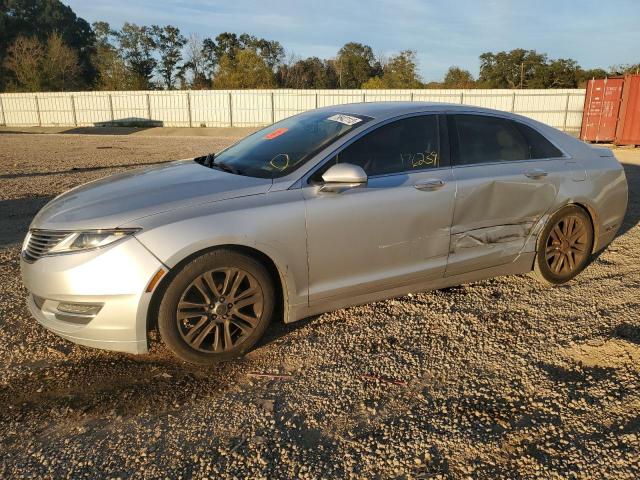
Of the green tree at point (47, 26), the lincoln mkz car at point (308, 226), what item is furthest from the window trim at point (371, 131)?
the green tree at point (47, 26)

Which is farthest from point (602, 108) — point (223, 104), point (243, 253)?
point (223, 104)

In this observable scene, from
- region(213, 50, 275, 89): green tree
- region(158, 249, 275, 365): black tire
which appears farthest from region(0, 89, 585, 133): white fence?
region(158, 249, 275, 365): black tire

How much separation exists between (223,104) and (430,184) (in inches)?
1223

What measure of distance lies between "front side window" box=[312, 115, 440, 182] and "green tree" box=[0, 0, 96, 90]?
63.5 metres

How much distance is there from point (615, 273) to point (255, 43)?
7454 cm

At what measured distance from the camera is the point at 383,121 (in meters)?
3.64

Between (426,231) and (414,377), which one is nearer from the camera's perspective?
(414,377)

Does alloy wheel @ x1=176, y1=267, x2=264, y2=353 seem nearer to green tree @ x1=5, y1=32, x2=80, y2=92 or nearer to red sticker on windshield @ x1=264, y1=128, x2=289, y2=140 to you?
red sticker on windshield @ x1=264, y1=128, x2=289, y2=140

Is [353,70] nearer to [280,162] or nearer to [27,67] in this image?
[27,67]

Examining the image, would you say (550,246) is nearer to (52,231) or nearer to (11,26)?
(52,231)

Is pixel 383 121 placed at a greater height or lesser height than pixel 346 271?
greater

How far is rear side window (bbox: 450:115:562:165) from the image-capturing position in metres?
3.91

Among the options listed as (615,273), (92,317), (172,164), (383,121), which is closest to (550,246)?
(615,273)

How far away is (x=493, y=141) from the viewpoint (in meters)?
4.07
